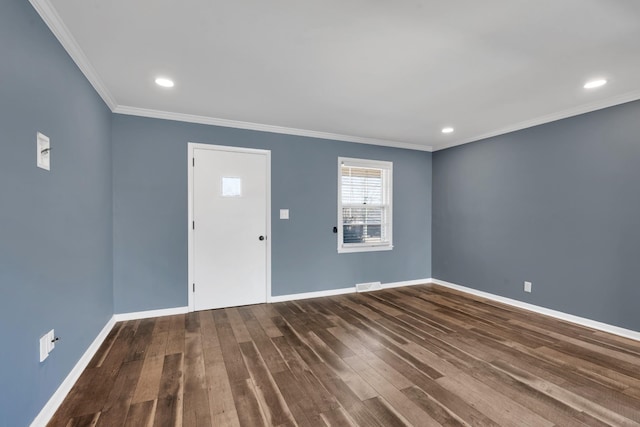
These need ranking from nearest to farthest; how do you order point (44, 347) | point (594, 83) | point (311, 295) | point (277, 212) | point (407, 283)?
1. point (44, 347)
2. point (594, 83)
3. point (277, 212)
4. point (311, 295)
5. point (407, 283)

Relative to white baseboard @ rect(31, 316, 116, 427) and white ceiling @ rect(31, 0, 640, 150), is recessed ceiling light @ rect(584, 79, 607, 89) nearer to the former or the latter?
white ceiling @ rect(31, 0, 640, 150)

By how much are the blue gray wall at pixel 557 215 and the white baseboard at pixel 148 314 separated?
417cm

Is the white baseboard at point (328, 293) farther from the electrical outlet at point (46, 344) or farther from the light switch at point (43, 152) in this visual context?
the light switch at point (43, 152)

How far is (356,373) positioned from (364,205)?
116 inches

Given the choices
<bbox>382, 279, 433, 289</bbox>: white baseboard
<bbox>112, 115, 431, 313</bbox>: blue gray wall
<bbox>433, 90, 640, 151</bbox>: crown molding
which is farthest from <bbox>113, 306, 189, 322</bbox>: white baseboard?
<bbox>433, 90, 640, 151</bbox>: crown molding

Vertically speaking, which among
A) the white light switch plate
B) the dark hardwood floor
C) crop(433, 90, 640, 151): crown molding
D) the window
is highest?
crop(433, 90, 640, 151): crown molding

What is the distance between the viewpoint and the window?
15.4 ft

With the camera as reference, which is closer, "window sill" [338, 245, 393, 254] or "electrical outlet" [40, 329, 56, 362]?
"electrical outlet" [40, 329, 56, 362]

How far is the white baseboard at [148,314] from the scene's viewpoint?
339 cm

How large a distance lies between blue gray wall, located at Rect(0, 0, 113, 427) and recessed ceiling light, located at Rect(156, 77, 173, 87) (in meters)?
0.55

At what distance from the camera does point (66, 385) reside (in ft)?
6.69

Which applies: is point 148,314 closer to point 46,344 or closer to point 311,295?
point 46,344

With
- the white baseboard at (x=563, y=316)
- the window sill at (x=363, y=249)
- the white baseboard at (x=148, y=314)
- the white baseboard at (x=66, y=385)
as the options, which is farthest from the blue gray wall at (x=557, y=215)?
the white baseboard at (x=66, y=385)

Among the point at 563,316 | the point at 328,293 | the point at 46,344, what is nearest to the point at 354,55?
the point at 46,344
